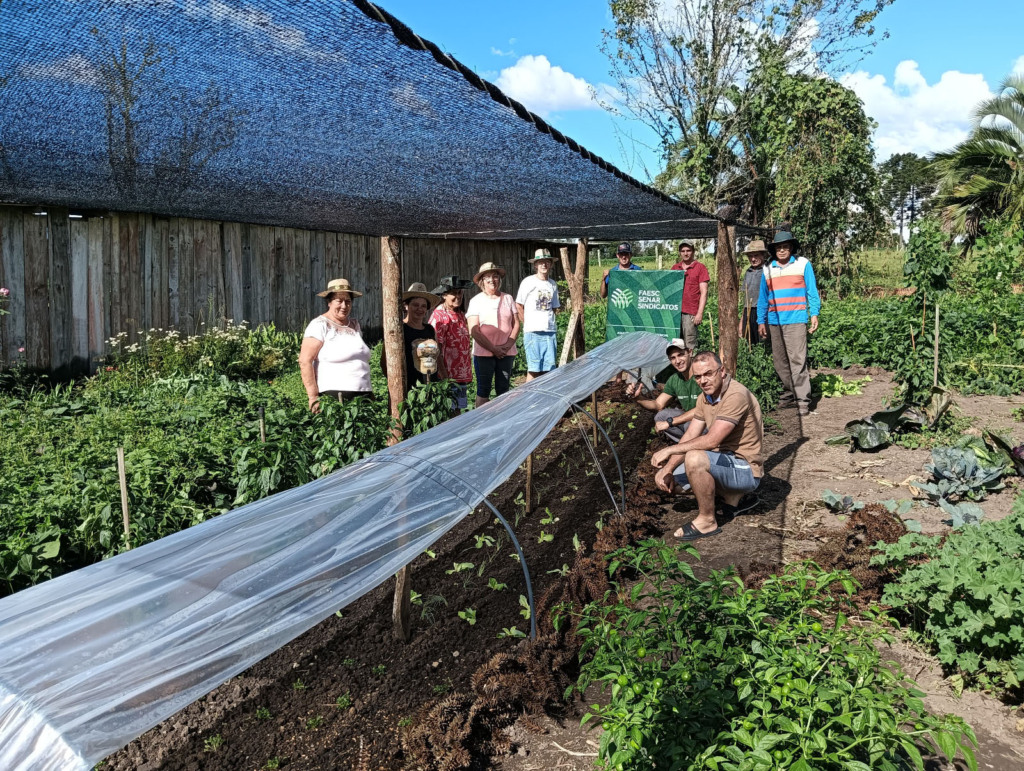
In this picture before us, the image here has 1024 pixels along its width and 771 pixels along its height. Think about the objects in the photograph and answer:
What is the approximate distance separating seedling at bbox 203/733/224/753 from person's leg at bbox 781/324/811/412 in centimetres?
655

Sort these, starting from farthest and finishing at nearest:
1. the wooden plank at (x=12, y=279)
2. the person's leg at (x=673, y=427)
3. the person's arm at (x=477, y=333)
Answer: the wooden plank at (x=12, y=279) → the person's arm at (x=477, y=333) → the person's leg at (x=673, y=427)

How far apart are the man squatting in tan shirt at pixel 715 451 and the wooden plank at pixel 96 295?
6.70m

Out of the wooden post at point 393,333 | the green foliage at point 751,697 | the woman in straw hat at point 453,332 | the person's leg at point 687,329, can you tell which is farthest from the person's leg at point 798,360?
the green foliage at point 751,697

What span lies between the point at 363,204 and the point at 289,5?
2841 millimetres

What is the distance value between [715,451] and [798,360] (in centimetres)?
347

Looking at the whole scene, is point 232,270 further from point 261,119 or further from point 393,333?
point 261,119

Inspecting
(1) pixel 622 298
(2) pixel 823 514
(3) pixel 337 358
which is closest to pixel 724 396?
(2) pixel 823 514

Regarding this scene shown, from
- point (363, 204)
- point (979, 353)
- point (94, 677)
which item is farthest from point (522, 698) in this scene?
point (979, 353)

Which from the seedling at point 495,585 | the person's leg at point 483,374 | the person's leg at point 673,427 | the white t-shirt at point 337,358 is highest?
the white t-shirt at point 337,358

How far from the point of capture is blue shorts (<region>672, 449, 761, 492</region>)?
4.86m

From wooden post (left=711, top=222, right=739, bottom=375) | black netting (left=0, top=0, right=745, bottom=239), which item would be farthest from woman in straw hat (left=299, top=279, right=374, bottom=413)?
wooden post (left=711, top=222, right=739, bottom=375)

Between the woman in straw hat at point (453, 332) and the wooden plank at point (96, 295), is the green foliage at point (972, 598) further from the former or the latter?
the wooden plank at point (96, 295)

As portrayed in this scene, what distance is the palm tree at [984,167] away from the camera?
54.6 feet

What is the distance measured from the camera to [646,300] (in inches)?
348
